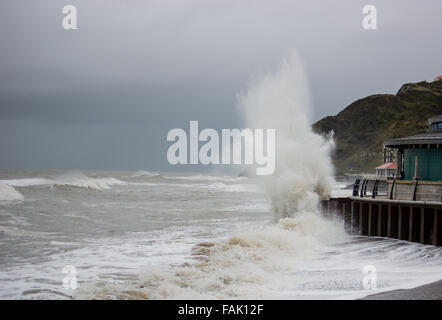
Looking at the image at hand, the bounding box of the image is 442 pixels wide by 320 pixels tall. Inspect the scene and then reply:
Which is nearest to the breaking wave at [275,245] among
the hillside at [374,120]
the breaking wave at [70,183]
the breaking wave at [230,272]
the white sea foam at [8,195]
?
the breaking wave at [230,272]

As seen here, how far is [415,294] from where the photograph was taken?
7879 millimetres

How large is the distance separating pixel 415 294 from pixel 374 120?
173707 millimetres

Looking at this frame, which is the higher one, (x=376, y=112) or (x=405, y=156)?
(x=376, y=112)

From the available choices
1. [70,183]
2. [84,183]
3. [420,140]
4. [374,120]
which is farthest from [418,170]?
[374,120]

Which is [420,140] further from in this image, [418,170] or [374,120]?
[374,120]

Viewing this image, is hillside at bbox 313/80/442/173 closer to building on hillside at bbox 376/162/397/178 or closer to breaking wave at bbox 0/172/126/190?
building on hillside at bbox 376/162/397/178

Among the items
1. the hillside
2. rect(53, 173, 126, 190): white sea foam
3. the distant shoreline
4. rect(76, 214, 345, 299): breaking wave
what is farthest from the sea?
the hillside

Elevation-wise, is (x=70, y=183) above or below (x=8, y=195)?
below

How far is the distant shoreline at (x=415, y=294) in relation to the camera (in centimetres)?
768

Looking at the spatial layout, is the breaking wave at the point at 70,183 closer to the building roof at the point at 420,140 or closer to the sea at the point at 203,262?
the sea at the point at 203,262
